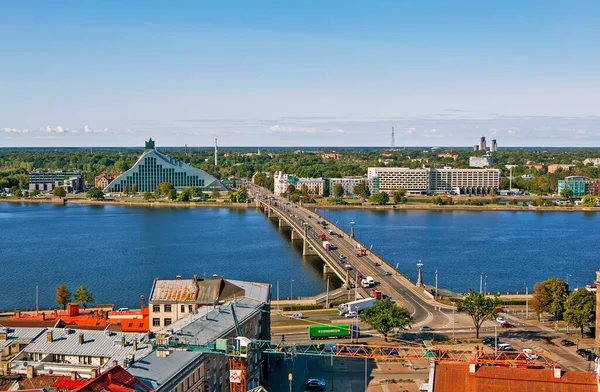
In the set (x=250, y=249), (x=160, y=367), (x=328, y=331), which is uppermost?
(x=160, y=367)

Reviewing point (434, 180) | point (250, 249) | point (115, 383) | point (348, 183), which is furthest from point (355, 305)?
point (434, 180)

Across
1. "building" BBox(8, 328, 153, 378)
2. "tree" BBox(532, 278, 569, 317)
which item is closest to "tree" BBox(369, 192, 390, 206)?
"tree" BBox(532, 278, 569, 317)

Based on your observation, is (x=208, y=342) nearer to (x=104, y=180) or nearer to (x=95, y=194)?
(x=95, y=194)

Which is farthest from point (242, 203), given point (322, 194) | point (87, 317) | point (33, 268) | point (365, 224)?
point (87, 317)

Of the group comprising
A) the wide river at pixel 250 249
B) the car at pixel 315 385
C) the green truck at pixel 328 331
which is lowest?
the wide river at pixel 250 249

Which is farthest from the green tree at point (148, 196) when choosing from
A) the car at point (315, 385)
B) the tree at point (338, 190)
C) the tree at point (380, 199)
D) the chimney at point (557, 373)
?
the chimney at point (557, 373)

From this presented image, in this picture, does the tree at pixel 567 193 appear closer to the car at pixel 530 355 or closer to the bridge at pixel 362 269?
the bridge at pixel 362 269

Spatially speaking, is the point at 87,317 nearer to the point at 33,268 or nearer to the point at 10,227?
the point at 33,268
